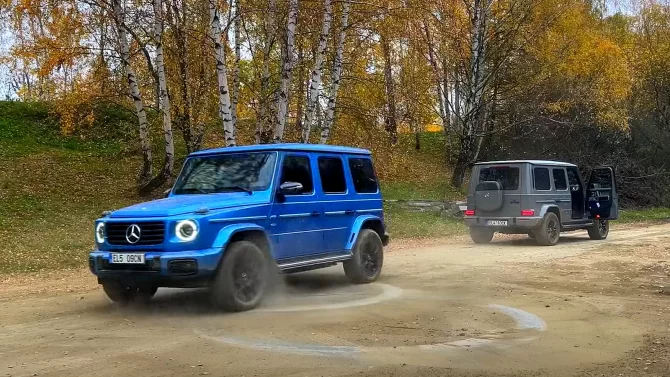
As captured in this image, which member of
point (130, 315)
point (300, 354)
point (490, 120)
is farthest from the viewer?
point (490, 120)

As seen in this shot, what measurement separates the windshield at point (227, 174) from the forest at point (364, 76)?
6.35m

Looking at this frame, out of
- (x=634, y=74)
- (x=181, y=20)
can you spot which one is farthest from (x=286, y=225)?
(x=634, y=74)

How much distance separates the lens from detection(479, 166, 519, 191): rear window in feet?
49.5

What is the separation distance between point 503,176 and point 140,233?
1023cm

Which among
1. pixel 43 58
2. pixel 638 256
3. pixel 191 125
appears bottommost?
pixel 638 256

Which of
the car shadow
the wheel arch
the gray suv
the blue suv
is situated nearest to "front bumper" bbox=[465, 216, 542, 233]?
the gray suv

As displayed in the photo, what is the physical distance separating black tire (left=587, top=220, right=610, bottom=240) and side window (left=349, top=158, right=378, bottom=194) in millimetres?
9036

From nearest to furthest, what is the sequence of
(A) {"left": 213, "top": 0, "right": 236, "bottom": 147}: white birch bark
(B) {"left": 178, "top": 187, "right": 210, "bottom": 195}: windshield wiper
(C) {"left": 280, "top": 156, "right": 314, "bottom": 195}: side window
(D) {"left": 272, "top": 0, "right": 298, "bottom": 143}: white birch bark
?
(B) {"left": 178, "top": 187, "right": 210, "bottom": 195}: windshield wiper → (C) {"left": 280, "top": 156, "right": 314, "bottom": 195}: side window → (A) {"left": 213, "top": 0, "right": 236, "bottom": 147}: white birch bark → (D) {"left": 272, "top": 0, "right": 298, "bottom": 143}: white birch bark

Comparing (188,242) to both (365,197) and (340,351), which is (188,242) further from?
(365,197)

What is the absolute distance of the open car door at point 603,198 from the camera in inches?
643

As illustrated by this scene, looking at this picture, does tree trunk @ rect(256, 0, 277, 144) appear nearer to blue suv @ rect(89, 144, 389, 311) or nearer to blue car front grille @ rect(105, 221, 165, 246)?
blue suv @ rect(89, 144, 389, 311)

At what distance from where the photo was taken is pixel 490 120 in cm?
2845

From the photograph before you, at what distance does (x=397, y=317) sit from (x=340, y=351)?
1.59 metres

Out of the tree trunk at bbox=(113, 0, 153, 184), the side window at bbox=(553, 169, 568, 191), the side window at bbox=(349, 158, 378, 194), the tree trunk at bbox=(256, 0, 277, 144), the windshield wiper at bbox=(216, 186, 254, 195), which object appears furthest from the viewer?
the tree trunk at bbox=(256, 0, 277, 144)
